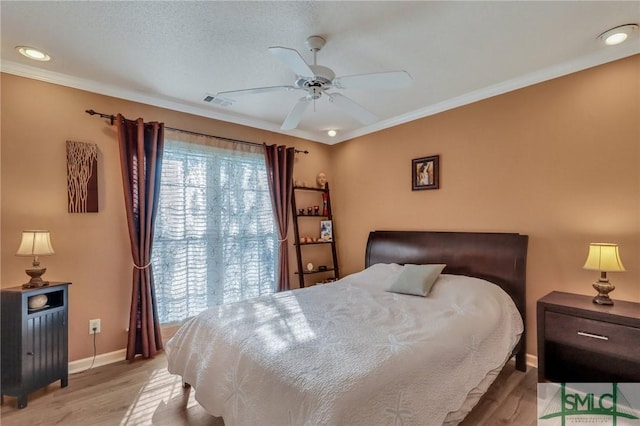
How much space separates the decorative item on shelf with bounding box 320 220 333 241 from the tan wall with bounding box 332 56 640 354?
3.81ft

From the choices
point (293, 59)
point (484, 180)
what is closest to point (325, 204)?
point (484, 180)

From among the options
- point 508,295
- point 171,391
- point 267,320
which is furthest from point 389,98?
point 171,391

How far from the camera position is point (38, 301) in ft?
7.77

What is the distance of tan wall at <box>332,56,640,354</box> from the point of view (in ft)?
7.72

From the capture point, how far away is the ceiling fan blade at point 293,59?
1.66 m

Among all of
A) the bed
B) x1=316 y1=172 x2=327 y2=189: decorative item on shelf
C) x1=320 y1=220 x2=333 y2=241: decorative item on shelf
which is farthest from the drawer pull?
x1=316 y1=172 x2=327 y2=189: decorative item on shelf

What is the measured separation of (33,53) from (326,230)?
356cm

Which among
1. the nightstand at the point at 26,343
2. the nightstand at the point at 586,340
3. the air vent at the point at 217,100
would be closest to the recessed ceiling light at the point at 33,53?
the air vent at the point at 217,100

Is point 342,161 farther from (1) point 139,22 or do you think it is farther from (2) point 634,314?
(2) point 634,314

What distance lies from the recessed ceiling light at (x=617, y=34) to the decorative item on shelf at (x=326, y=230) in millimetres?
3383

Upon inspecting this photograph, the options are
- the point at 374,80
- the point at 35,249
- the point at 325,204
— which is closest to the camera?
the point at 374,80

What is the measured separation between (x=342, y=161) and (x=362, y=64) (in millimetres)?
2235

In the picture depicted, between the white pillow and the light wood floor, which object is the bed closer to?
the white pillow

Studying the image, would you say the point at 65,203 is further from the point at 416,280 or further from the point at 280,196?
the point at 416,280
